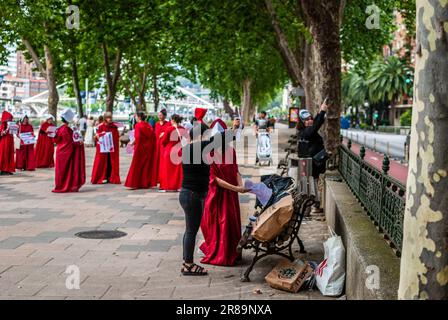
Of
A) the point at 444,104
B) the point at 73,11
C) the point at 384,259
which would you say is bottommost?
the point at 384,259

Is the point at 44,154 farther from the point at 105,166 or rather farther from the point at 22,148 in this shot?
the point at 105,166

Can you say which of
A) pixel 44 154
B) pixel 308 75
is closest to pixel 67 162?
pixel 44 154

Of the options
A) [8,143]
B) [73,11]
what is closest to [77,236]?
[8,143]

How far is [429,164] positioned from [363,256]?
6.01 ft

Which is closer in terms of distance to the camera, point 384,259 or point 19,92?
point 384,259

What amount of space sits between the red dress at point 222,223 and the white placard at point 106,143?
862cm

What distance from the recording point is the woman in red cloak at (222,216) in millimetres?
6973

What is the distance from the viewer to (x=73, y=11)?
77.7 feet

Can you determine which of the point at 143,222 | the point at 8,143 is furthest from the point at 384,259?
the point at 8,143

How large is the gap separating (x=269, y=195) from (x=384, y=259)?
1.99 metres

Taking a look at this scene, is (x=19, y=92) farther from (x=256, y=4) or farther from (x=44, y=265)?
(x=44, y=265)

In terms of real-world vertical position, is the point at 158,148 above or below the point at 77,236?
above
